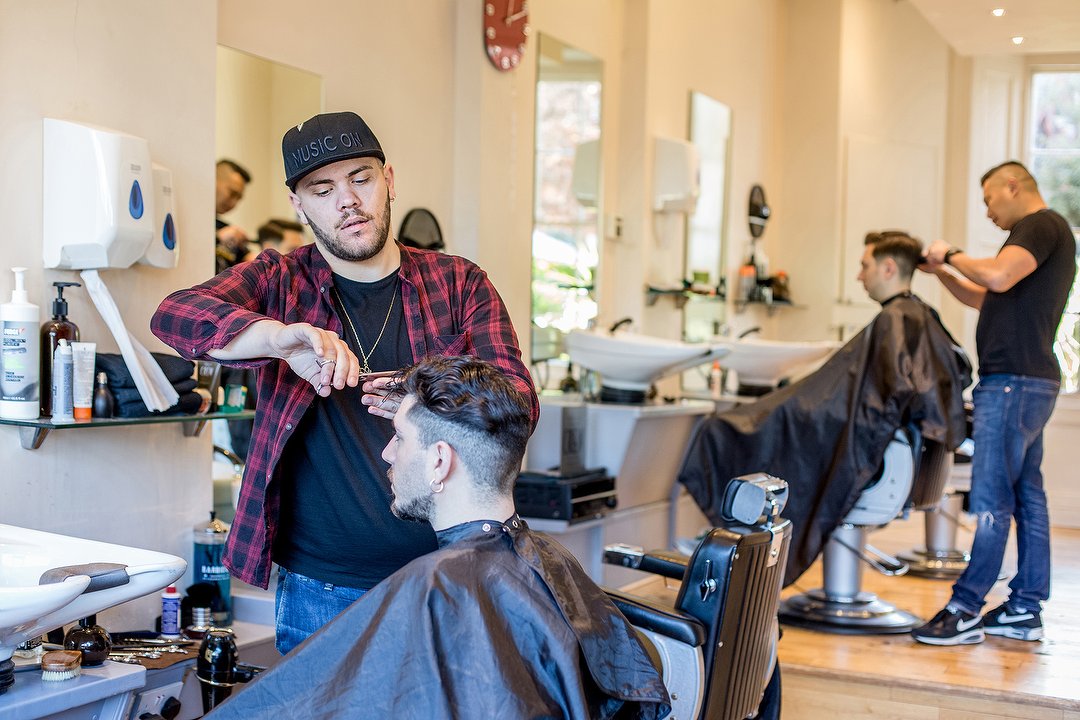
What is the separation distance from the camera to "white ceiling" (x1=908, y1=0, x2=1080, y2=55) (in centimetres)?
539

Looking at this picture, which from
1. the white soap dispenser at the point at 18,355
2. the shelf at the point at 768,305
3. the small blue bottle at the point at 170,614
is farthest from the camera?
the shelf at the point at 768,305

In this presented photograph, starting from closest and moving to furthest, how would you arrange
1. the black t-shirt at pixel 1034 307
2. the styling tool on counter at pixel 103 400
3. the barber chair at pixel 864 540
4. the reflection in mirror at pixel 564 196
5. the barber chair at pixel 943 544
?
the styling tool on counter at pixel 103 400, the black t-shirt at pixel 1034 307, the barber chair at pixel 864 540, the reflection in mirror at pixel 564 196, the barber chair at pixel 943 544

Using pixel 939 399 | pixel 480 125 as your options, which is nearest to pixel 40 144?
pixel 480 125

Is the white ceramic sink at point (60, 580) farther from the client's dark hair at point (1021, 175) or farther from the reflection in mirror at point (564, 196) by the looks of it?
the client's dark hair at point (1021, 175)

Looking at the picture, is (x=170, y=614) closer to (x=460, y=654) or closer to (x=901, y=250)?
(x=460, y=654)

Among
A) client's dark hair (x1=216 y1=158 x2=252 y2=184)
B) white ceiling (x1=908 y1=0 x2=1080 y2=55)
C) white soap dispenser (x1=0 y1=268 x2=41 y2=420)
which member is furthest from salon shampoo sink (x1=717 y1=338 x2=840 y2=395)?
white soap dispenser (x1=0 y1=268 x2=41 y2=420)

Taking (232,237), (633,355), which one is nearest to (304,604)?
(232,237)

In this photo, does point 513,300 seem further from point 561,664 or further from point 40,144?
point 561,664

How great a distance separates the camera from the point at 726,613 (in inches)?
88.0

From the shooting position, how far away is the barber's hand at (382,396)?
5.78ft

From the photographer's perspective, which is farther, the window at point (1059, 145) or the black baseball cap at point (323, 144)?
the window at point (1059, 145)

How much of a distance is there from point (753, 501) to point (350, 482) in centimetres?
92

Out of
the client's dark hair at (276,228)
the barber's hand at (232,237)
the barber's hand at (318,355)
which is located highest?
the client's dark hair at (276,228)

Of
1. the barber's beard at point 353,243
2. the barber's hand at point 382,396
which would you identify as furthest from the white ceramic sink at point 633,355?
the barber's hand at point 382,396
